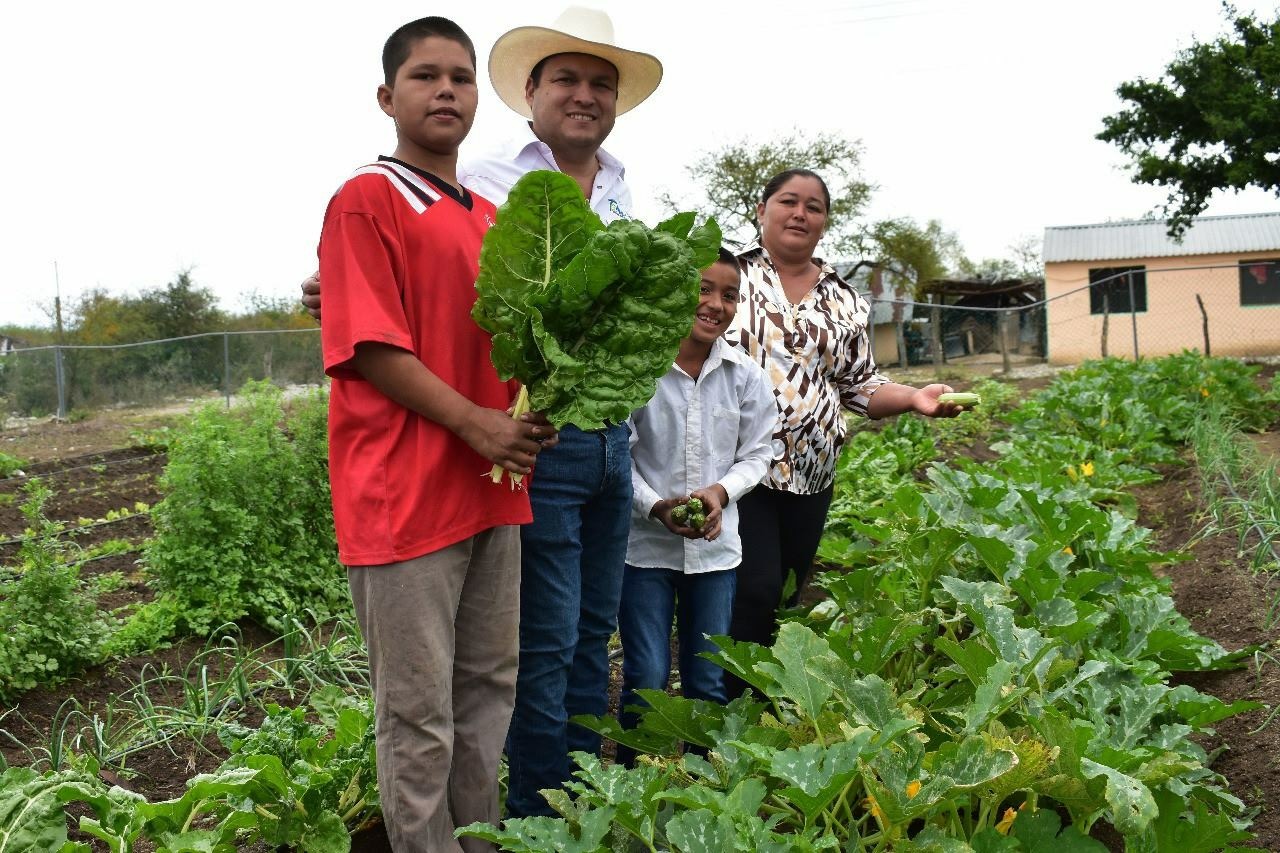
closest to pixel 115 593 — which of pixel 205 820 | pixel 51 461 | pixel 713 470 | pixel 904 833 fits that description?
pixel 205 820

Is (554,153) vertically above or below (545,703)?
above

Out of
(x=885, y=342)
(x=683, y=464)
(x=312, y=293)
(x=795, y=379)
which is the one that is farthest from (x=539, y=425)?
(x=885, y=342)

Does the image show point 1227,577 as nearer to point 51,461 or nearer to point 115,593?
point 115,593

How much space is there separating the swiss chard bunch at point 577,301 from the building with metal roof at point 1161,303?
23248mm

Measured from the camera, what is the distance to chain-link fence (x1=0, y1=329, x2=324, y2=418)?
1731 centimetres

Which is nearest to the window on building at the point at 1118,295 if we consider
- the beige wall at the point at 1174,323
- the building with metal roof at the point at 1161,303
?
the building with metal roof at the point at 1161,303

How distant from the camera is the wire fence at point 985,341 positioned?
59.4 feet

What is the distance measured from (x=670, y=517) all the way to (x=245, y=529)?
3.12m

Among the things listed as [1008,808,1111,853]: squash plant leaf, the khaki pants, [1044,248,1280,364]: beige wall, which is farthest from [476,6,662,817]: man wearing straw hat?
[1044,248,1280,364]: beige wall

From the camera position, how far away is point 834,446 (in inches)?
161

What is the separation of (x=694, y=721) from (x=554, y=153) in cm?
158

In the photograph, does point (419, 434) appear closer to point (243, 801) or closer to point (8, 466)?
point (243, 801)

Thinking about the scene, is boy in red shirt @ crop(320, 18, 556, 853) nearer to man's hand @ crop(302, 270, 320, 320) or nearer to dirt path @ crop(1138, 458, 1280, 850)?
man's hand @ crop(302, 270, 320, 320)

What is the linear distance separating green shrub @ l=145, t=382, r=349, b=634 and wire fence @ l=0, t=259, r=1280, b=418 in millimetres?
8522
